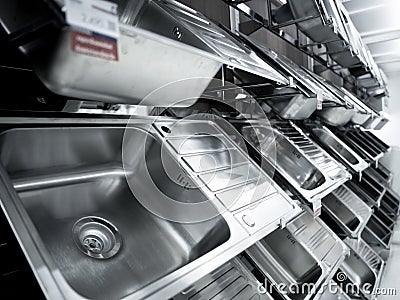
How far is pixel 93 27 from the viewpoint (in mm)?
561

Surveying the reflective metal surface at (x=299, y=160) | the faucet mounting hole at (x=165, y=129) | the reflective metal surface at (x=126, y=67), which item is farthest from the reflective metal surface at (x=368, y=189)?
the reflective metal surface at (x=126, y=67)

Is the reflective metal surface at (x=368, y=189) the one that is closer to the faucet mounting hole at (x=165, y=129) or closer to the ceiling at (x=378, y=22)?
the ceiling at (x=378, y=22)

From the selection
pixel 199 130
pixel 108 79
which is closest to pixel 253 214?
pixel 199 130

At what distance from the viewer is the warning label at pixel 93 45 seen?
558 millimetres

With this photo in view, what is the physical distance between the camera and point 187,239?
1.27 metres

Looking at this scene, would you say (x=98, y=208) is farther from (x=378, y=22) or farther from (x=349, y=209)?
(x=378, y=22)

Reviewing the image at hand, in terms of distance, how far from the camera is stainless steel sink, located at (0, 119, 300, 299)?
1020 mm

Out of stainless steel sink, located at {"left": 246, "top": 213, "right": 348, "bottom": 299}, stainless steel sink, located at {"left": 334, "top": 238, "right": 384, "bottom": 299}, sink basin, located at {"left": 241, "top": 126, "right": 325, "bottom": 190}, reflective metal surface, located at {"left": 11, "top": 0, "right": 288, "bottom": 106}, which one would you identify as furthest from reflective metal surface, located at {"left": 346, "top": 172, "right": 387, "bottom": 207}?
reflective metal surface, located at {"left": 11, "top": 0, "right": 288, "bottom": 106}

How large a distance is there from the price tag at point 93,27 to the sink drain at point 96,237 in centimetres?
71

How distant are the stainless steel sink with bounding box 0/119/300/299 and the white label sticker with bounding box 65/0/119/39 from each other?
542 millimetres

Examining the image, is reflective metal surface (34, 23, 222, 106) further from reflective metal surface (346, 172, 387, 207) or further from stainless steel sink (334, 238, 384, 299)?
reflective metal surface (346, 172, 387, 207)

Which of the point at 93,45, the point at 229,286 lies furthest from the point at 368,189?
the point at 93,45

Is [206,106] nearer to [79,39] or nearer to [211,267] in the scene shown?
[211,267]

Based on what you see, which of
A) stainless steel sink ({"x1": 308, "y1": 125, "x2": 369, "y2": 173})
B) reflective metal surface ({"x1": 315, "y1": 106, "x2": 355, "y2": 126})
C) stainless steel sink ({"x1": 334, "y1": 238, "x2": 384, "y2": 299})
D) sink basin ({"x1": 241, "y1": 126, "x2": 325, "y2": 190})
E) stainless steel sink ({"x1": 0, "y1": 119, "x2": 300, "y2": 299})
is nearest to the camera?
stainless steel sink ({"x1": 0, "y1": 119, "x2": 300, "y2": 299})
